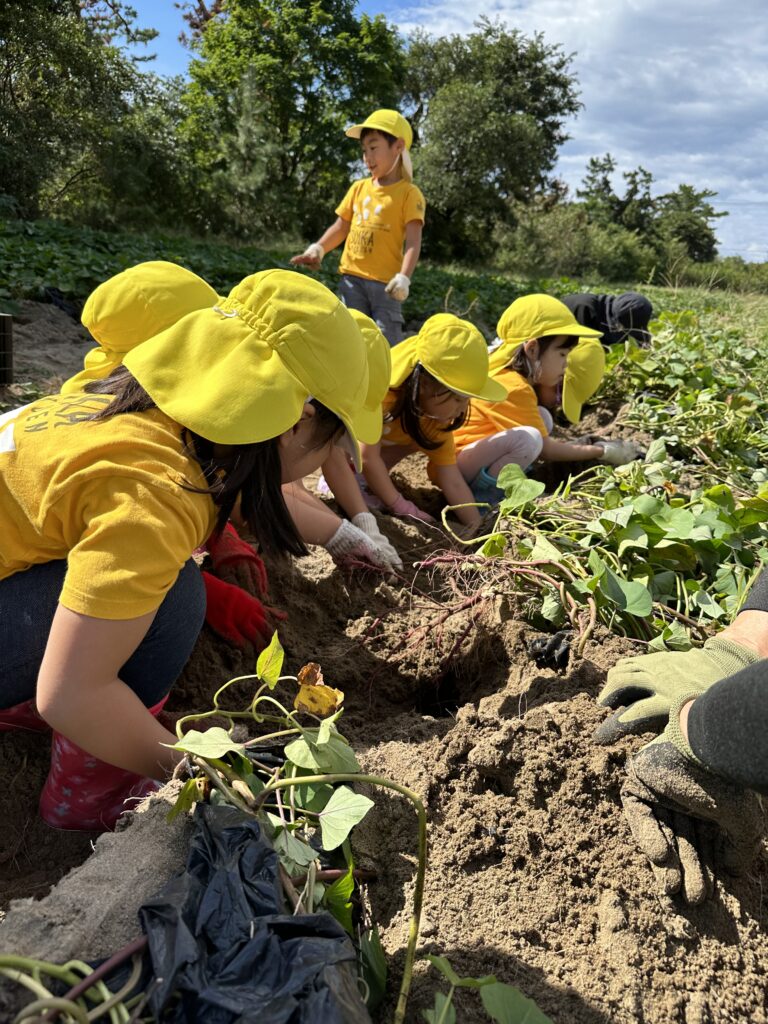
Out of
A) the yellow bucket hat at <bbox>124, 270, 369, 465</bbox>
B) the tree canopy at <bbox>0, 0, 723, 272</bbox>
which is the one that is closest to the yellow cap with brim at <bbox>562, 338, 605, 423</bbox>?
the yellow bucket hat at <bbox>124, 270, 369, 465</bbox>

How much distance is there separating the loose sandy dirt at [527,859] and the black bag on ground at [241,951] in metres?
0.25

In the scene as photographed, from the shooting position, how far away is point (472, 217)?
26062 millimetres

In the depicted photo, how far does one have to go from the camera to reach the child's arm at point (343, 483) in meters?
2.70

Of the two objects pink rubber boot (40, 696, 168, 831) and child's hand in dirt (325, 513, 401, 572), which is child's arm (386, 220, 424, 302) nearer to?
child's hand in dirt (325, 513, 401, 572)

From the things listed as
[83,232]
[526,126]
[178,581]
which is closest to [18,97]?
[83,232]

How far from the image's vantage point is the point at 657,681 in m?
1.33

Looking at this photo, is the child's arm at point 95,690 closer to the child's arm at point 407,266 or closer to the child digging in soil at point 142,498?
the child digging in soil at point 142,498

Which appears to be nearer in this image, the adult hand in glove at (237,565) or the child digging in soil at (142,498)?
the child digging in soil at (142,498)

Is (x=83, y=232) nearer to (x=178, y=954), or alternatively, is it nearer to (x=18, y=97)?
(x=18, y=97)

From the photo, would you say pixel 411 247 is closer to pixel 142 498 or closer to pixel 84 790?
pixel 142 498

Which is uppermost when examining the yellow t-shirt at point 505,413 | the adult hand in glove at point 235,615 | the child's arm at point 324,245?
the child's arm at point 324,245

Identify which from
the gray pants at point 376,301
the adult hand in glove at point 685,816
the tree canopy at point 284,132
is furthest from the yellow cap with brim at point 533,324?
the tree canopy at point 284,132

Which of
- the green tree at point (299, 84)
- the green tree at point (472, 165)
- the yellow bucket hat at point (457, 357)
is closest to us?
the yellow bucket hat at point (457, 357)

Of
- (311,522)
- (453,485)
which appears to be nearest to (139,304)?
(311,522)
